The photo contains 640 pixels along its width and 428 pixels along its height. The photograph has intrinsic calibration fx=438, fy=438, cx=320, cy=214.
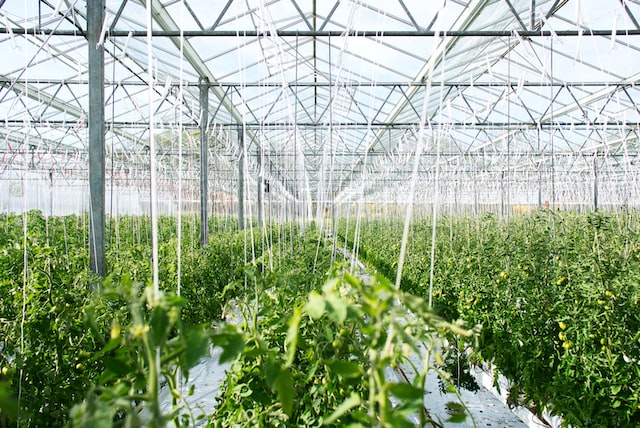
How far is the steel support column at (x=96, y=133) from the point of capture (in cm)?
394

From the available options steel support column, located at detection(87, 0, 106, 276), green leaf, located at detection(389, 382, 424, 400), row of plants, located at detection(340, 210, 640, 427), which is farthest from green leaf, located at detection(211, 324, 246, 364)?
steel support column, located at detection(87, 0, 106, 276)

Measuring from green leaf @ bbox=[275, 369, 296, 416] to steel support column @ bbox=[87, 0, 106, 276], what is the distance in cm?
362

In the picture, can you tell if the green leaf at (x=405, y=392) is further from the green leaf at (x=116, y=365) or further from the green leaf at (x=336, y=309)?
the green leaf at (x=116, y=365)

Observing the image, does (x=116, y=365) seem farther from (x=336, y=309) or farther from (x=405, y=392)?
(x=405, y=392)

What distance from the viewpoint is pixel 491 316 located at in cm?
332

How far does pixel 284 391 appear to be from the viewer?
0.83 meters

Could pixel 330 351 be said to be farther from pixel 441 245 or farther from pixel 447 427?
pixel 441 245

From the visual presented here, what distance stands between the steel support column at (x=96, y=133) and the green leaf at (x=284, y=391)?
3617mm

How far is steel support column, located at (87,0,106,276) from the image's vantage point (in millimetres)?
3939

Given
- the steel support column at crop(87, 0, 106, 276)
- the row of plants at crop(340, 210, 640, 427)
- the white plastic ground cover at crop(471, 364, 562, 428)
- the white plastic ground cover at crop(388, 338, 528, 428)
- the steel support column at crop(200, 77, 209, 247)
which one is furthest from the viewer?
the steel support column at crop(200, 77, 209, 247)

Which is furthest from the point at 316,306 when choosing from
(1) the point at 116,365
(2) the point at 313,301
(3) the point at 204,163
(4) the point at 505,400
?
(3) the point at 204,163

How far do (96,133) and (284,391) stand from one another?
12.8 ft

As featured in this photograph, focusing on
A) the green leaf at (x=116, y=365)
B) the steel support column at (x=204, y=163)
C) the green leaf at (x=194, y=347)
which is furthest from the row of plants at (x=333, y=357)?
the steel support column at (x=204, y=163)

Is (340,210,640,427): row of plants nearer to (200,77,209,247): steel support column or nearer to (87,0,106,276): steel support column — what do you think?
(87,0,106,276): steel support column
